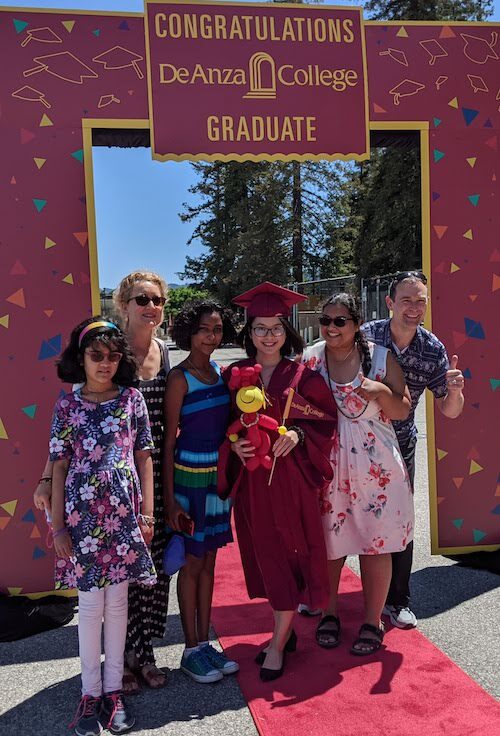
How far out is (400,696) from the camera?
9.23 feet

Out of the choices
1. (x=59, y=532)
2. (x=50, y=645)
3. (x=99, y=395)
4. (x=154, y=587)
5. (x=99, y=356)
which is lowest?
(x=50, y=645)

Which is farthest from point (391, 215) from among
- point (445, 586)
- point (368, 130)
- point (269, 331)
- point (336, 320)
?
point (269, 331)

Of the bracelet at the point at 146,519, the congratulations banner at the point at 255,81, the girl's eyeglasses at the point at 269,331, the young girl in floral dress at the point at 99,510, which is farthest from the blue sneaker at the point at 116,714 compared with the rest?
the congratulations banner at the point at 255,81

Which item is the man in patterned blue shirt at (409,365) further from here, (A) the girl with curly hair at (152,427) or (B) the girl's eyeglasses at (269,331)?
(A) the girl with curly hair at (152,427)

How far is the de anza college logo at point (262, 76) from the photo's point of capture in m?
3.86

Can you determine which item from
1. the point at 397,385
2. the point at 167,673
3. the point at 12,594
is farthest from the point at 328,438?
the point at 12,594

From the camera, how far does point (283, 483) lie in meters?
2.98

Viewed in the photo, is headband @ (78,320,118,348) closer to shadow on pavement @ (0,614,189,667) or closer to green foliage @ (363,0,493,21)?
shadow on pavement @ (0,614,189,667)

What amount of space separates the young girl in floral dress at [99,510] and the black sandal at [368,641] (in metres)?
1.17

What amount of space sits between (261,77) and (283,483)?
252cm

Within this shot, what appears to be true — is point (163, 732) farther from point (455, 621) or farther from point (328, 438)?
point (455, 621)

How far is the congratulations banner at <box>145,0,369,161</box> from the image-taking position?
3.85 metres

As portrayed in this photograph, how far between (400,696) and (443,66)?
3749mm

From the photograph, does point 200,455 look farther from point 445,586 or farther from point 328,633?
point 445,586
